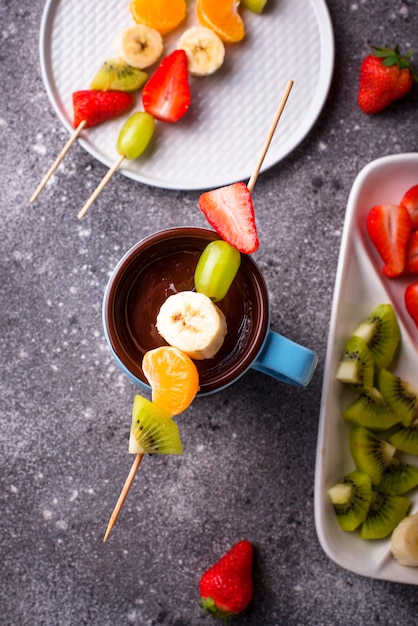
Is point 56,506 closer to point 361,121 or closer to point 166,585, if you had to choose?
point 166,585

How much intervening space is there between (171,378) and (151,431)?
0.08 meters

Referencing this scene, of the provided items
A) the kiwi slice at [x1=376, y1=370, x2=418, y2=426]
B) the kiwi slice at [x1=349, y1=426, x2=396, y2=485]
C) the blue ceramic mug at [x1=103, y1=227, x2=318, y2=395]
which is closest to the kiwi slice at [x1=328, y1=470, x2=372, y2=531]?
the kiwi slice at [x1=349, y1=426, x2=396, y2=485]

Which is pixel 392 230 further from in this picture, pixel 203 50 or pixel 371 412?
pixel 203 50

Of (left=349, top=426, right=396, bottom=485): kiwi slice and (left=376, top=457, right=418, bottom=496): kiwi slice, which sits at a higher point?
(left=349, top=426, right=396, bottom=485): kiwi slice

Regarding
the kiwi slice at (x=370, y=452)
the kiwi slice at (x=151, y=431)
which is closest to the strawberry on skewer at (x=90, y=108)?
the kiwi slice at (x=151, y=431)

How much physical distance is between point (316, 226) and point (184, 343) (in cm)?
47

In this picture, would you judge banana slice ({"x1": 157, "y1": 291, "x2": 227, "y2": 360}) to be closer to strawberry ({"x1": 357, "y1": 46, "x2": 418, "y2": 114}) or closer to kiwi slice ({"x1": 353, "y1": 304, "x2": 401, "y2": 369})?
kiwi slice ({"x1": 353, "y1": 304, "x2": 401, "y2": 369})

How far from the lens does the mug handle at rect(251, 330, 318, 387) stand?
103cm

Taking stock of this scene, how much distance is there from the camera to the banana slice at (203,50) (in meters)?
1.26

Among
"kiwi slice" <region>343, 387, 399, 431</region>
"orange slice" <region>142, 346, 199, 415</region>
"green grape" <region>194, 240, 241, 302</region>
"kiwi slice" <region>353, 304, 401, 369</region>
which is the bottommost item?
"kiwi slice" <region>343, 387, 399, 431</region>

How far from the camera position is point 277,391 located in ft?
4.30

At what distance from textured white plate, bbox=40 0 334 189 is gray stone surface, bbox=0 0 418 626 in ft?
0.17

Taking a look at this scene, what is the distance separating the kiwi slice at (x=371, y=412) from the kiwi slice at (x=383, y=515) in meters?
0.13

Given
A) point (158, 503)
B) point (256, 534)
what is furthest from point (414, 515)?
point (158, 503)
